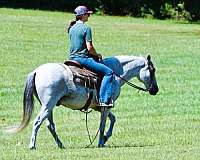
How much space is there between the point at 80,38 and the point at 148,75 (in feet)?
5.87

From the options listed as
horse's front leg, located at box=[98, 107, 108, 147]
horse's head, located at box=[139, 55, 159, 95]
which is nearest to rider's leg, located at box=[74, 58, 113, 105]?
horse's front leg, located at box=[98, 107, 108, 147]

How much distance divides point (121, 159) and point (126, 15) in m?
51.6

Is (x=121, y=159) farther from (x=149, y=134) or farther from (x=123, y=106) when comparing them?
(x=123, y=106)

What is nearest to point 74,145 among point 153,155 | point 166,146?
point 166,146

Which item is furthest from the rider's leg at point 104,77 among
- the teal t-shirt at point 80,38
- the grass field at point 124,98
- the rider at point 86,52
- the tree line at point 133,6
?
the tree line at point 133,6

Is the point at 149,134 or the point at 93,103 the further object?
the point at 149,134

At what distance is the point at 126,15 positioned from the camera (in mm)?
62188

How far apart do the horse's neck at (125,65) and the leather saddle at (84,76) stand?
1.48 feet

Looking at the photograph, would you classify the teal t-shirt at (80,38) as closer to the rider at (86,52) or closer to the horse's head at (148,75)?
the rider at (86,52)

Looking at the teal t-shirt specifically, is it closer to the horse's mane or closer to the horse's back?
the horse's back

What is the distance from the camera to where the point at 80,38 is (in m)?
13.2

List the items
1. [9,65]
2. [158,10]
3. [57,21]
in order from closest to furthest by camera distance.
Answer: [9,65], [57,21], [158,10]

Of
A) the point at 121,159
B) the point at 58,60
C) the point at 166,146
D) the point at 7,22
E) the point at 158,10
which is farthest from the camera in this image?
the point at 158,10

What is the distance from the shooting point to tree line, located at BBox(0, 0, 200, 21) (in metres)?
60.5
